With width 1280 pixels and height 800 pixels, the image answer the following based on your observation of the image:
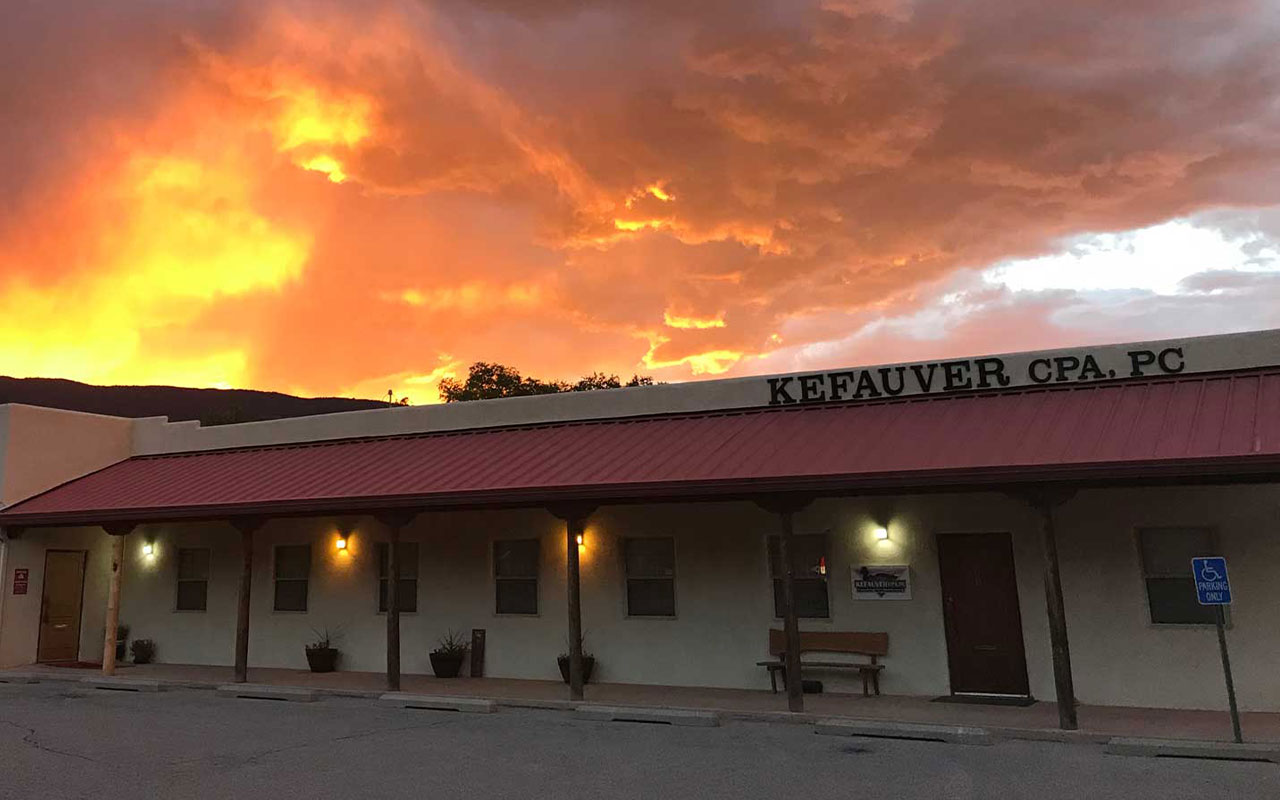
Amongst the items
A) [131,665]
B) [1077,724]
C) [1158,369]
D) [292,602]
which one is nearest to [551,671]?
[292,602]

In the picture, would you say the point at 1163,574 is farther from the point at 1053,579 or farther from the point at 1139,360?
the point at 1139,360

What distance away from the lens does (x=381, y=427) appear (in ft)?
58.4

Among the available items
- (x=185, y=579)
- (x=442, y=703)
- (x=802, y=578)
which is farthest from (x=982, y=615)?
(x=185, y=579)

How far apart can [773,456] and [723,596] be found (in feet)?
9.62

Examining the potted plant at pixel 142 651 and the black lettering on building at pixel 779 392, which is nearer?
the black lettering on building at pixel 779 392

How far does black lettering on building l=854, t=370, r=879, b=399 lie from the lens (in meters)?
14.0

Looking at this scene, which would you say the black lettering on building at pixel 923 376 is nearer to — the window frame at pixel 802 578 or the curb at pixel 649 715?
the window frame at pixel 802 578

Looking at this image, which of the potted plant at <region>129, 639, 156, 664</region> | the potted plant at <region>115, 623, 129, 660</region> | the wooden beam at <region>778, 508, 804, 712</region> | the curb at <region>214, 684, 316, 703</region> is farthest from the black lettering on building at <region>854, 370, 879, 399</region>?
the potted plant at <region>115, 623, 129, 660</region>

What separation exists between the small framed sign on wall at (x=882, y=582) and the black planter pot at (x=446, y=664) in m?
7.18

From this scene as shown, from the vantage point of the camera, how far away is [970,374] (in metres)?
13.6

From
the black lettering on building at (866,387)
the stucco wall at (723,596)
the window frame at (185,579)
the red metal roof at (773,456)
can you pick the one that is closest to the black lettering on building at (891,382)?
the black lettering on building at (866,387)

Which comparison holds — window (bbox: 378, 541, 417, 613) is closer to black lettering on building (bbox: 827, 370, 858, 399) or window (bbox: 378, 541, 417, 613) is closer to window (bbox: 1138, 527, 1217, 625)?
black lettering on building (bbox: 827, 370, 858, 399)

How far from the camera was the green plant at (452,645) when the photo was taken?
50.9ft

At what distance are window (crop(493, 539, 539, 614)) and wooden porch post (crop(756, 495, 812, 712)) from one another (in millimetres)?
5468
